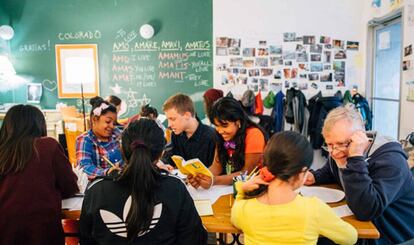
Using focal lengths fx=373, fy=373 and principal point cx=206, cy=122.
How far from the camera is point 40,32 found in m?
4.95

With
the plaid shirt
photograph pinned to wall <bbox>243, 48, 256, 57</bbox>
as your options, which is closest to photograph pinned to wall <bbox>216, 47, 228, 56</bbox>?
photograph pinned to wall <bbox>243, 48, 256, 57</bbox>

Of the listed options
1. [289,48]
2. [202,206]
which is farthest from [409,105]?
[202,206]

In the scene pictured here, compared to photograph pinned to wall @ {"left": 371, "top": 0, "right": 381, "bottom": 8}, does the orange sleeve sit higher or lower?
lower

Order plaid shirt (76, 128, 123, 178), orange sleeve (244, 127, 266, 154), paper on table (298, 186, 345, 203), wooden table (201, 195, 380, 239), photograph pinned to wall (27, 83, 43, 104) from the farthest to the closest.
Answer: photograph pinned to wall (27, 83, 43, 104) < plaid shirt (76, 128, 123, 178) < orange sleeve (244, 127, 266, 154) < paper on table (298, 186, 345, 203) < wooden table (201, 195, 380, 239)

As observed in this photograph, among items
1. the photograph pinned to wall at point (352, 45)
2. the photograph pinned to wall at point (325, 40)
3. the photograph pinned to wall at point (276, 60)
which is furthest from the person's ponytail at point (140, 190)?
the photograph pinned to wall at point (352, 45)

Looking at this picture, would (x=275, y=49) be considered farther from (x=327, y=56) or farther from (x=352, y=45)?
(x=352, y=45)

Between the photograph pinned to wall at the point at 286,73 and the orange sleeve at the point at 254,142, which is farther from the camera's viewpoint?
the photograph pinned to wall at the point at 286,73

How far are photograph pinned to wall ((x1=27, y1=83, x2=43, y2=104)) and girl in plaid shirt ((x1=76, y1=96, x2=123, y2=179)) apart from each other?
299 centimetres

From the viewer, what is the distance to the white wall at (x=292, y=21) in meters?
4.57

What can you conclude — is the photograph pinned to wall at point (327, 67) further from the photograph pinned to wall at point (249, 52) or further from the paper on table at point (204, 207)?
the paper on table at point (204, 207)

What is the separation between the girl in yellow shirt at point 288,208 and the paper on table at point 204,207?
303 mm

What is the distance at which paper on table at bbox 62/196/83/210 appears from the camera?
1812mm

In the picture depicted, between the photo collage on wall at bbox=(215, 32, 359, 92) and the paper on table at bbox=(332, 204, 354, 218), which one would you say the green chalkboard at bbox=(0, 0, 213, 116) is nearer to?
the photo collage on wall at bbox=(215, 32, 359, 92)

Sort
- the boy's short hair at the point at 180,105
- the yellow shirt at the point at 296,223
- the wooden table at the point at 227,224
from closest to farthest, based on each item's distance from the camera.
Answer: the yellow shirt at the point at 296,223
the wooden table at the point at 227,224
the boy's short hair at the point at 180,105
